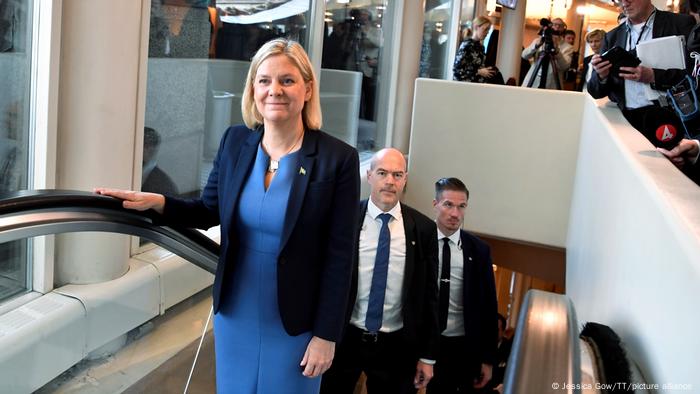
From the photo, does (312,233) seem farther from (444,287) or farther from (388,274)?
(444,287)

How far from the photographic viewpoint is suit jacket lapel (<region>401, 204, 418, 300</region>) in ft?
11.5

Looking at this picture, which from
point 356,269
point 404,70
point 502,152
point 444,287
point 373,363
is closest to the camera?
point 356,269

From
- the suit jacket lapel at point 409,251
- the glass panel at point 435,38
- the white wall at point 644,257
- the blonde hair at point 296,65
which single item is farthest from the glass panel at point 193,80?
the glass panel at point 435,38

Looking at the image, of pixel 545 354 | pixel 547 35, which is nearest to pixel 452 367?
pixel 545 354

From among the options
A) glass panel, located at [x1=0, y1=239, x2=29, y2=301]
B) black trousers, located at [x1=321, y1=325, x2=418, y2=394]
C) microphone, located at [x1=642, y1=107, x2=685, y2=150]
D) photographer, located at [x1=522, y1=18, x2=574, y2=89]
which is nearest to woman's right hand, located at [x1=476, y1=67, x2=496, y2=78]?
photographer, located at [x1=522, y1=18, x2=574, y2=89]

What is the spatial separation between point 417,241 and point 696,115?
1423 mm

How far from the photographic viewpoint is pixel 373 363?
3.56 meters

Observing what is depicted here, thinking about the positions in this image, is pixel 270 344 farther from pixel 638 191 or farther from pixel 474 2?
pixel 474 2

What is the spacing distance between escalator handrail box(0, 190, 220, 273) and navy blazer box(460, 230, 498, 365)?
1845mm

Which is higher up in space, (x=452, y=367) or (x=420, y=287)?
(x=420, y=287)

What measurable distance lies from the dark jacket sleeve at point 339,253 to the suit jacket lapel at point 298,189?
100mm

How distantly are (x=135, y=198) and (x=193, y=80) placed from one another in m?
2.77

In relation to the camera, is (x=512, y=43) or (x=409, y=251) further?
(x=512, y=43)

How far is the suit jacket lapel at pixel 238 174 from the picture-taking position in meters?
2.23
